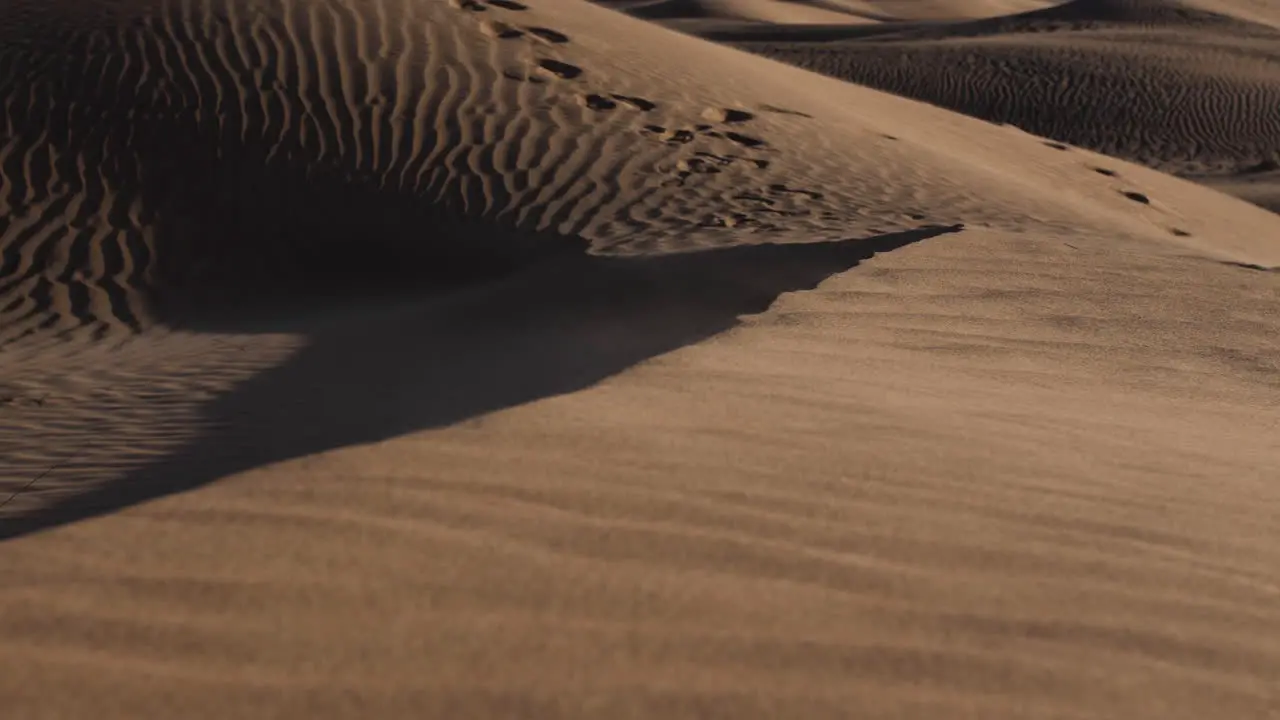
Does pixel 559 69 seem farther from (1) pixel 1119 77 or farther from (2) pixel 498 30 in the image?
(1) pixel 1119 77

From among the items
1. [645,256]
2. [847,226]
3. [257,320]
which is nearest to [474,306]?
[645,256]

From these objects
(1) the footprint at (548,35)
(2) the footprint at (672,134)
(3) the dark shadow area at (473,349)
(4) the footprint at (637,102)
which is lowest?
(3) the dark shadow area at (473,349)

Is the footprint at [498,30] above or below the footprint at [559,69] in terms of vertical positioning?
above

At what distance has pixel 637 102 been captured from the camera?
405 inches

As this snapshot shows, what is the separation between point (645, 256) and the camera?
6.67m

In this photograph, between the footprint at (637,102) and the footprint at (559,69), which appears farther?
the footprint at (559,69)

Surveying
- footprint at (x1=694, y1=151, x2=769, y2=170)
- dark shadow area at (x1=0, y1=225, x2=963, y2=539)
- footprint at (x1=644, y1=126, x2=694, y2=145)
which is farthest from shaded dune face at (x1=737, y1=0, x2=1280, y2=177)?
dark shadow area at (x1=0, y1=225, x2=963, y2=539)

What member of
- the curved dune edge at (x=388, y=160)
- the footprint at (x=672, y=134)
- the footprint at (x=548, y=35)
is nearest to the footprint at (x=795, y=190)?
the curved dune edge at (x=388, y=160)

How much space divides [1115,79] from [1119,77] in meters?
0.10

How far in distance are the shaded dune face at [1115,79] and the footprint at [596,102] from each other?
39.6 ft

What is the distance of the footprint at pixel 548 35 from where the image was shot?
1121 cm

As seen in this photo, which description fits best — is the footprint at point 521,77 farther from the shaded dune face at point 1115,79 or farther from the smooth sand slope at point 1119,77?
the shaded dune face at point 1115,79

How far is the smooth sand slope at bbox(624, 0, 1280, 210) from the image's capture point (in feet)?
69.8

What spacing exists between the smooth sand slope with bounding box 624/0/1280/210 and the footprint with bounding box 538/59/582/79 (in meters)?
9.89
